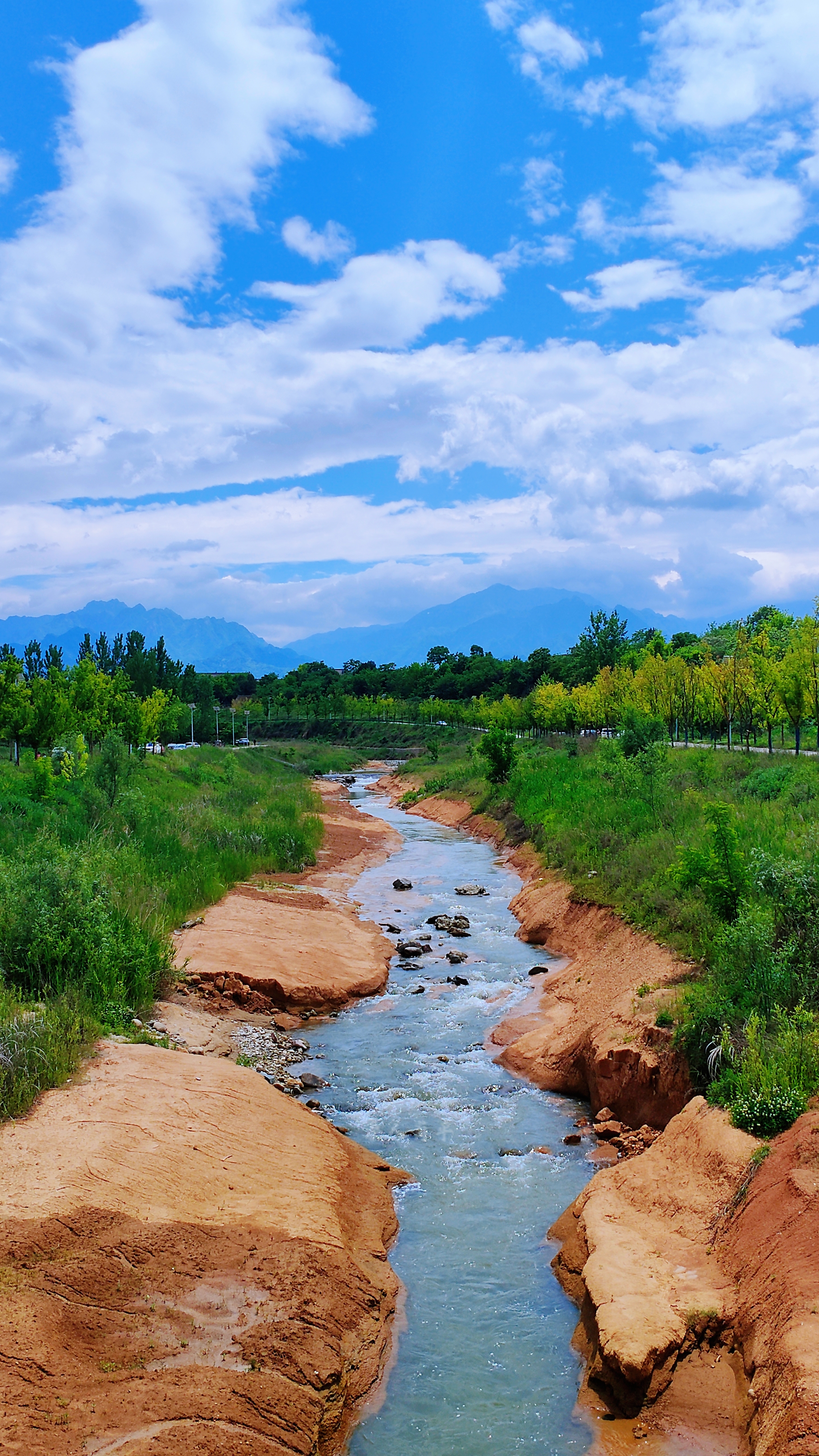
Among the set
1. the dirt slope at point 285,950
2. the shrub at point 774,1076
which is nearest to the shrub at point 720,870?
the shrub at point 774,1076

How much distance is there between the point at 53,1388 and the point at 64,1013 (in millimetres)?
6315

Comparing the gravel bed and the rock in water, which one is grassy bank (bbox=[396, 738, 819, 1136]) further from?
the gravel bed

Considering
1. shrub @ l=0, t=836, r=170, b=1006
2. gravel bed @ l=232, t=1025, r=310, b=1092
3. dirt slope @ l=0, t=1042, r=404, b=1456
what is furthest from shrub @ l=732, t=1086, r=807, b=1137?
shrub @ l=0, t=836, r=170, b=1006

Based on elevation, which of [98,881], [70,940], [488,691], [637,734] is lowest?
[70,940]

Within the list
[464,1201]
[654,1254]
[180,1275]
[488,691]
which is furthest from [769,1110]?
[488,691]

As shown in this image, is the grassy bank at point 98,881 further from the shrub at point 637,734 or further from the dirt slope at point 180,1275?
the shrub at point 637,734

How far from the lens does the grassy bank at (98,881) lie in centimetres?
1266

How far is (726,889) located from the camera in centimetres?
1552

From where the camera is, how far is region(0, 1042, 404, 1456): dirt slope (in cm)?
711

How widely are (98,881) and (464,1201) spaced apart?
8.69 metres

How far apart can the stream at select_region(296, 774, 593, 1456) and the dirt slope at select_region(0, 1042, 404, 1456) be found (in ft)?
1.54

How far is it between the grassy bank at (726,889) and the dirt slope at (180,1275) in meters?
4.81

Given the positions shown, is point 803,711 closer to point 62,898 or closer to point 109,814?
point 109,814

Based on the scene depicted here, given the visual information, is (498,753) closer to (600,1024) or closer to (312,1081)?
(600,1024)
